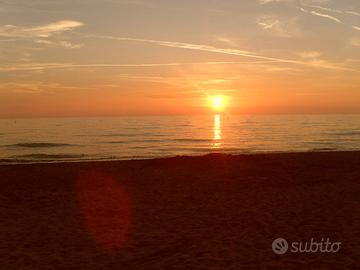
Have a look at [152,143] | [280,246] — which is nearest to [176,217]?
[280,246]

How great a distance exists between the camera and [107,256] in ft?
29.1

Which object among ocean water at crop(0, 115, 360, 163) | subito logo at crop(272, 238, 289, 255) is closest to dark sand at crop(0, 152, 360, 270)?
subito logo at crop(272, 238, 289, 255)

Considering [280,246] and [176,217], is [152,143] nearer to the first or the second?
[176,217]

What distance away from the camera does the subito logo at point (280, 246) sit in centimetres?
902

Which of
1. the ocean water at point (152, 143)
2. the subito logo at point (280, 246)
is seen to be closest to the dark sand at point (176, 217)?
the subito logo at point (280, 246)

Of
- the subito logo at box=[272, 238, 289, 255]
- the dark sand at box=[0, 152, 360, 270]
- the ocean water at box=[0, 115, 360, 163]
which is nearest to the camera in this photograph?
the dark sand at box=[0, 152, 360, 270]

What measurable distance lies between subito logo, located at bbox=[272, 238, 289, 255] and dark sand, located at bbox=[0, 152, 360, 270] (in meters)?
0.14

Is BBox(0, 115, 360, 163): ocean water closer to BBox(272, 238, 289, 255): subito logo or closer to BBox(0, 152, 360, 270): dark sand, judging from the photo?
BBox(0, 152, 360, 270): dark sand

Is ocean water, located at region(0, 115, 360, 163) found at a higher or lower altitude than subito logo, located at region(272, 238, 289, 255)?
lower

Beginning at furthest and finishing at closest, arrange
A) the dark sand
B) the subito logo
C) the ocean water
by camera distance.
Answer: the ocean water → the subito logo → the dark sand

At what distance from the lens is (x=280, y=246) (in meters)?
9.37

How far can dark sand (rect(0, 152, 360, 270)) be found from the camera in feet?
28.1

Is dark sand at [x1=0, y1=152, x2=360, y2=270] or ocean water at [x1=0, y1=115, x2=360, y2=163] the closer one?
dark sand at [x1=0, y1=152, x2=360, y2=270]

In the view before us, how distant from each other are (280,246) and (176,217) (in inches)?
149
